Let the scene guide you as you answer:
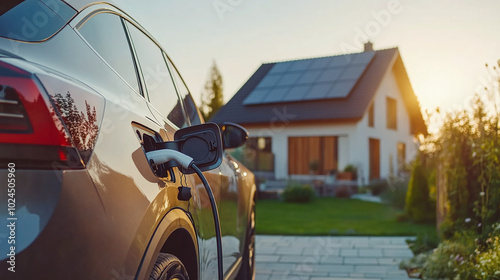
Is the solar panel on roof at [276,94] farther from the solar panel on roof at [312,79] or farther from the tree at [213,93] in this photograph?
the tree at [213,93]

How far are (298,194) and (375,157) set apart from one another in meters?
8.47

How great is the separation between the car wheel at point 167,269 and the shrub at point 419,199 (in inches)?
356

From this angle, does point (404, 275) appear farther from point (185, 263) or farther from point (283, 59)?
point (283, 59)

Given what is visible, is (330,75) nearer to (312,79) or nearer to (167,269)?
(312,79)

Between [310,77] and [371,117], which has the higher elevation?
[310,77]

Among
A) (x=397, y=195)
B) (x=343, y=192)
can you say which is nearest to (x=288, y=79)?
(x=343, y=192)

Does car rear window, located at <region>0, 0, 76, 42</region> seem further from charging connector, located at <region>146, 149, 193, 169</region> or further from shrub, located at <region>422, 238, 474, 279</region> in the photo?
shrub, located at <region>422, 238, 474, 279</region>

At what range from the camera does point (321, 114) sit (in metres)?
19.5

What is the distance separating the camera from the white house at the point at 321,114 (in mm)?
19473

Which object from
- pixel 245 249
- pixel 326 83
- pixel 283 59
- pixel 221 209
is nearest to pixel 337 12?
pixel 245 249

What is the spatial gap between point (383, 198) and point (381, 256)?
710cm

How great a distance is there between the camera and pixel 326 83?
20203 millimetres

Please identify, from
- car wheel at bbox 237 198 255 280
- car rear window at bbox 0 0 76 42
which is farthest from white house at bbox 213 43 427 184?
car rear window at bbox 0 0 76 42

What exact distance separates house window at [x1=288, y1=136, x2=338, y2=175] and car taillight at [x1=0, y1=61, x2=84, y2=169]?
768 inches
